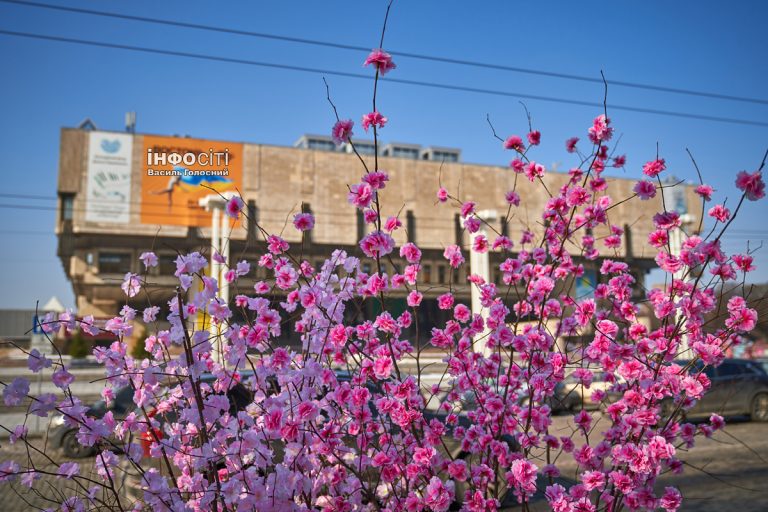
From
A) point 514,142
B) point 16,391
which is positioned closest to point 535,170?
point 514,142

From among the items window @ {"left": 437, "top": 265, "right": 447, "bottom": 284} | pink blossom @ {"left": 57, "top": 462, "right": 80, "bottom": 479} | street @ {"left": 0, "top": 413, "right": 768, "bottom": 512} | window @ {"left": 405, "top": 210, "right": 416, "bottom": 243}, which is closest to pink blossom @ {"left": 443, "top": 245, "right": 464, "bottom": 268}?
street @ {"left": 0, "top": 413, "right": 768, "bottom": 512}

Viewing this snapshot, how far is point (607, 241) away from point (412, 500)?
2.64m

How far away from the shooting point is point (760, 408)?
15289 millimetres

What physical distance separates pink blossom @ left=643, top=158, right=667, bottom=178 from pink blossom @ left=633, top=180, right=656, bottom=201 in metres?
0.08

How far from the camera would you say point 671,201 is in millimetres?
54531

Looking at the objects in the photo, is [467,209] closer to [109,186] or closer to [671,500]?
[671,500]

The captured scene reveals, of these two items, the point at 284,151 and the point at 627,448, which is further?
the point at 284,151

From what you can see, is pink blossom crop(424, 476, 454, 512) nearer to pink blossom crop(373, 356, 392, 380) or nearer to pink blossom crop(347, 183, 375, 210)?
pink blossom crop(373, 356, 392, 380)

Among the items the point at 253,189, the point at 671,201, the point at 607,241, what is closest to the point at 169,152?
the point at 607,241

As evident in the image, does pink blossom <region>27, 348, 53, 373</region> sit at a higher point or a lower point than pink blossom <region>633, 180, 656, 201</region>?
lower

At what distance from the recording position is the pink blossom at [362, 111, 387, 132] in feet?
11.4

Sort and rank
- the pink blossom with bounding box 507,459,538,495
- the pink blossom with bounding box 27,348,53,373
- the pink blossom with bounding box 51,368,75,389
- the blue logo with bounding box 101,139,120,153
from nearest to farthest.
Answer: the pink blossom with bounding box 27,348,53,373 < the pink blossom with bounding box 51,368,75,389 < the pink blossom with bounding box 507,459,538,495 < the blue logo with bounding box 101,139,120,153

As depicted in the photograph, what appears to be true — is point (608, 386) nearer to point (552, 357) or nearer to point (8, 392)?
point (552, 357)

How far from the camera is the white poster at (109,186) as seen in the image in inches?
1839
